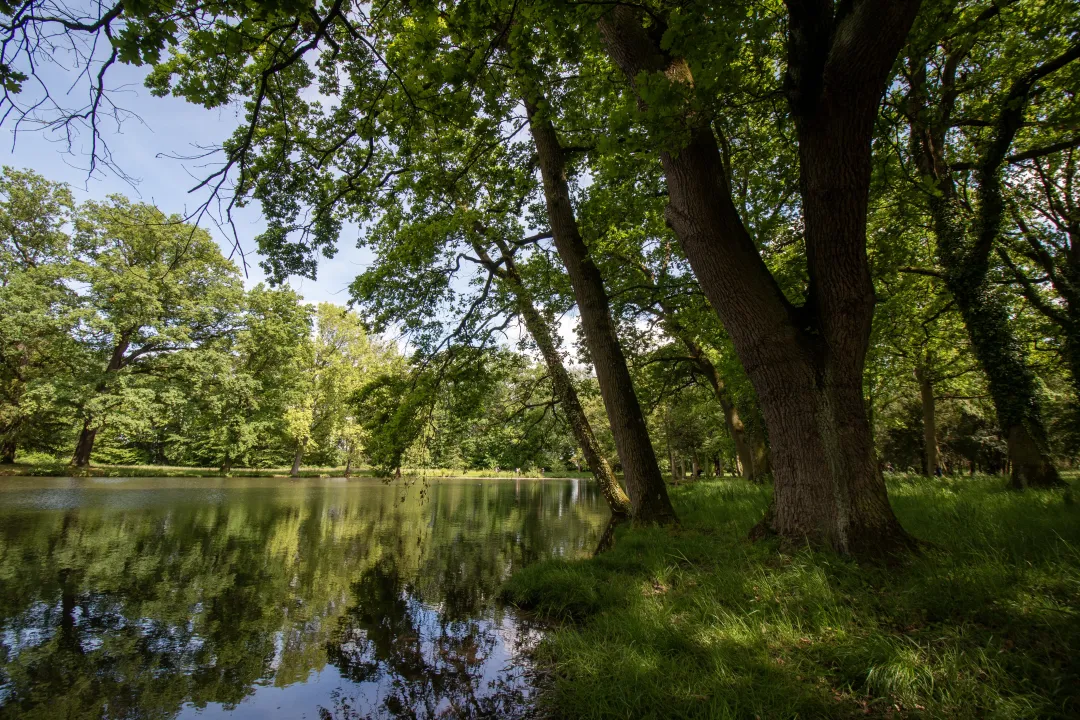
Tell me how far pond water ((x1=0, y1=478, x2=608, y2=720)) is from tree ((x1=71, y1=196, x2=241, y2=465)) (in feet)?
45.7

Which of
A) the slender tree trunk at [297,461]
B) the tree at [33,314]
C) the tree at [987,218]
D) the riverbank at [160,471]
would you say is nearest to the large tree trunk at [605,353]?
the riverbank at [160,471]

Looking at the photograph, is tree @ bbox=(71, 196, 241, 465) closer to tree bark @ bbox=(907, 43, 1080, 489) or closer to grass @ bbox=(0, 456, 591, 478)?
grass @ bbox=(0, 456, 591, 478)

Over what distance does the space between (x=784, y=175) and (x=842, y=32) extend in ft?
11.5

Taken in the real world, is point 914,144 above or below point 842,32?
above

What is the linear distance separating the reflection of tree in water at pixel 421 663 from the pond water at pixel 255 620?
16 millimetres

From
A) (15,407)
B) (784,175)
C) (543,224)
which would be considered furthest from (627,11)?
(15,407)

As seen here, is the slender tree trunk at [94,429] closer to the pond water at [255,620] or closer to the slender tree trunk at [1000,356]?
the pond water at [255,620]

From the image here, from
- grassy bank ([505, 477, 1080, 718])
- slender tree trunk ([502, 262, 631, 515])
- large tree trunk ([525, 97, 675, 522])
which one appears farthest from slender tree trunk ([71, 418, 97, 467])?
grassy bank ([505, 477, 1080, 718])

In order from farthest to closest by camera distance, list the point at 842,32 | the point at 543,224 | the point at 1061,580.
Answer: the point at 543,224 → the point at 842,32 → the point at 1061,580

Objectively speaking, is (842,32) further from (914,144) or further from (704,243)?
(914,144)

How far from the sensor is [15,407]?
20984mm

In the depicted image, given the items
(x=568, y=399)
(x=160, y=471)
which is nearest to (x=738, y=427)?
(x=568, y=399)

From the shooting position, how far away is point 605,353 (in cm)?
734

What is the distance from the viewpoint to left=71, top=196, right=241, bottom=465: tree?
2211 cm
